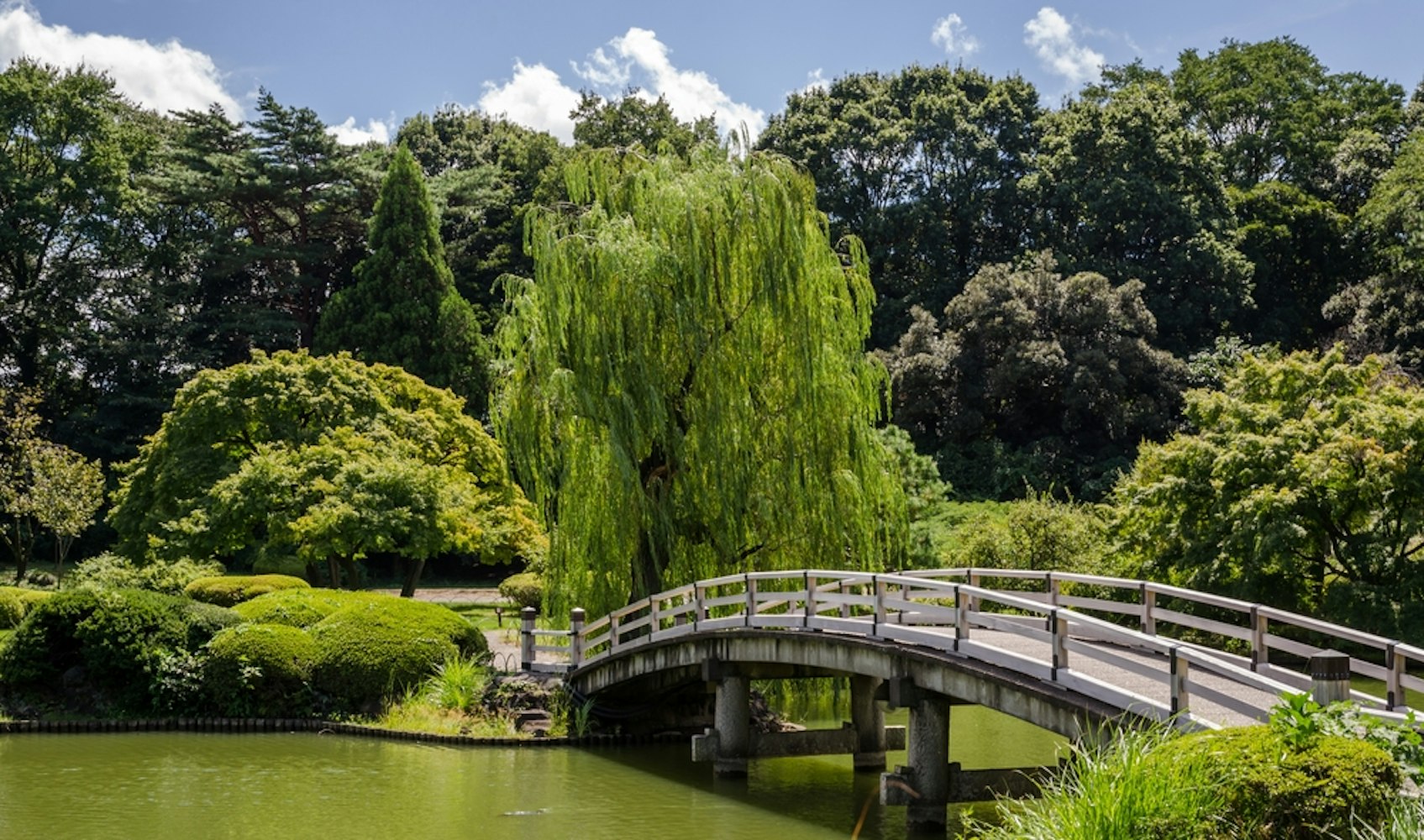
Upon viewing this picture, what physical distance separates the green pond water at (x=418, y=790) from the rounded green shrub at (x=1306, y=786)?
6753 mm

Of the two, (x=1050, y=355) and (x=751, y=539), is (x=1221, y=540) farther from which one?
(x=1050, y=355)

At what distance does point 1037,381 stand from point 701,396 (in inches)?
1013

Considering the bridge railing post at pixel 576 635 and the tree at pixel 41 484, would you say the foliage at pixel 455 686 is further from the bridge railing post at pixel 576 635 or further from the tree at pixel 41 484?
the tree at pixel 41 484

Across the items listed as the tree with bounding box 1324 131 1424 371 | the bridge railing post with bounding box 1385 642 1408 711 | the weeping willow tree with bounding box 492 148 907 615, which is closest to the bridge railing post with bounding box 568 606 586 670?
the weeping willow tree with bounding box 492 148 907 615

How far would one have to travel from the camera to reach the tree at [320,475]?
98.5 feet

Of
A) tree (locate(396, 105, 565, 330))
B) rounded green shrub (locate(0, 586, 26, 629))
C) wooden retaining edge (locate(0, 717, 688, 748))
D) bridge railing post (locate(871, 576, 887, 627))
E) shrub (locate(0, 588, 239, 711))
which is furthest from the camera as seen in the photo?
tree (locate(396, 105, 565, 330))

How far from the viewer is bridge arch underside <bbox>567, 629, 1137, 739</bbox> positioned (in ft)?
43.2

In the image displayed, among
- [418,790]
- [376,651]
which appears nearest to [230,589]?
[376,651]

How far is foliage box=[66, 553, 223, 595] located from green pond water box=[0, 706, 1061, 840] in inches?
312

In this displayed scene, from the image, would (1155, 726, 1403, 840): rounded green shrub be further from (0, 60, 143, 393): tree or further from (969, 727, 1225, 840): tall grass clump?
(0, 60, 143, 393): tree

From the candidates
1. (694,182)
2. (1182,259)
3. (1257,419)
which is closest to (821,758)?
(694,182)

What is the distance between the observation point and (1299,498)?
2606 centimetres

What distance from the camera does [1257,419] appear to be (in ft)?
90.7

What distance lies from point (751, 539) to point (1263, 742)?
12.5 metres
